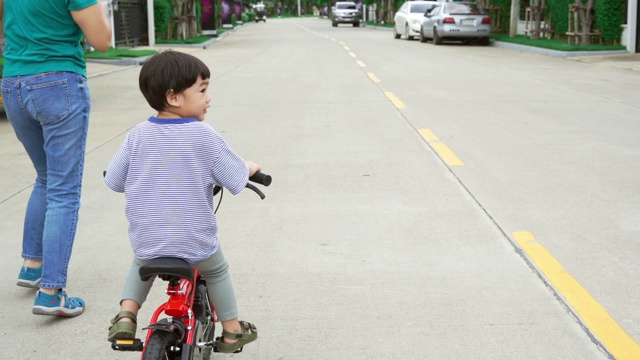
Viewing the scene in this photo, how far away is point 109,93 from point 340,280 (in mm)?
12579

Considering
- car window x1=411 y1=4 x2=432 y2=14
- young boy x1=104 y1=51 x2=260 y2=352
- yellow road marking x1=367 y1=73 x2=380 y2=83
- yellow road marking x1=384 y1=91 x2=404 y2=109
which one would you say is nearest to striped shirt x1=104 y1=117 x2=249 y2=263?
young boy x1=104 y1=51 x2=260 y2=352

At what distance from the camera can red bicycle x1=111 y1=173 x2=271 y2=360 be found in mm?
3135

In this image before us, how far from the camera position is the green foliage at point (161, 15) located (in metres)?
38.6

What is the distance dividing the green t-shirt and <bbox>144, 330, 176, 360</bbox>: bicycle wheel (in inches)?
72.3

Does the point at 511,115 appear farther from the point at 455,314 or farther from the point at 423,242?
the point at 455,314

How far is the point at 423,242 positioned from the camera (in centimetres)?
591

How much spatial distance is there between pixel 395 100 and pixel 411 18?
25452mm

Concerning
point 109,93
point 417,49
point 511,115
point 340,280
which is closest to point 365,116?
point 511,115

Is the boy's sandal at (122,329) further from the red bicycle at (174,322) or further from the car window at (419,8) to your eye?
the car window at (419,8)

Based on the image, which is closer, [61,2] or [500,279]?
[61,2]

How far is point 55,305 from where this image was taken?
14.6 ft

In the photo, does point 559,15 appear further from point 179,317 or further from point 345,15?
point 345,15

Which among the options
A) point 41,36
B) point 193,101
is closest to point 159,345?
point 193,101

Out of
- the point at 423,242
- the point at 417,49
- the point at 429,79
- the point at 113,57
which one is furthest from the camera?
the point at 417,49
